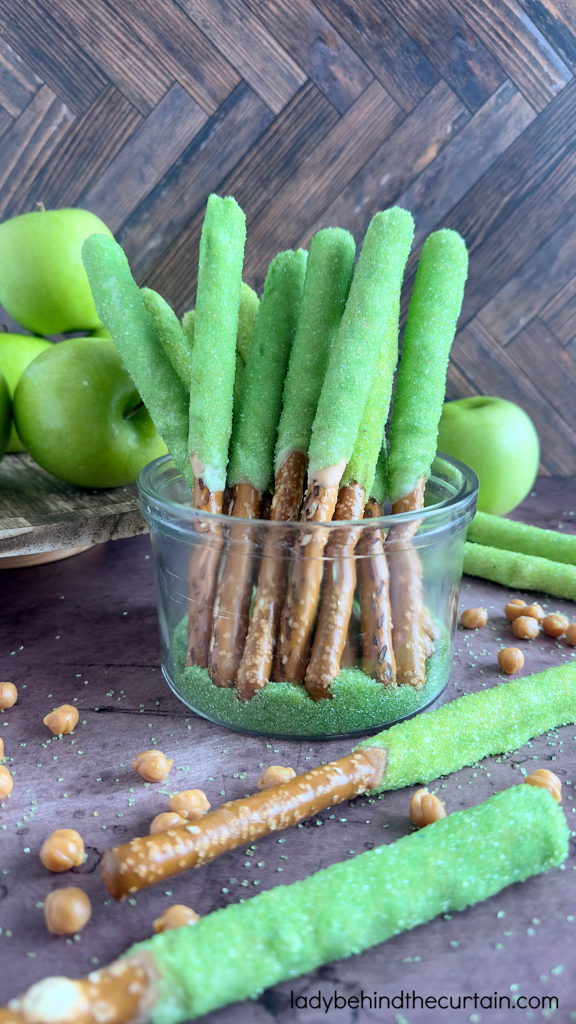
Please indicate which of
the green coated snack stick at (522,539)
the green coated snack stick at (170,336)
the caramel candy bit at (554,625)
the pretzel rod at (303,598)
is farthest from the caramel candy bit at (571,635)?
the green coated snack stick at (170,336)

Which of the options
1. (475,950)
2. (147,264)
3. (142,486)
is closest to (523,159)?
(147,264)

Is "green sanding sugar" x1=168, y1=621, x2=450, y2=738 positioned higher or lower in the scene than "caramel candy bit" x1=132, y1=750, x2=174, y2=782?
higher

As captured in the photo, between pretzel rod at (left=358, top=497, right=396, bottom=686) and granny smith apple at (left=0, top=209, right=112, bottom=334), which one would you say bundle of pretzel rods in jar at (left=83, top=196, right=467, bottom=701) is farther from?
granny smith apple at (left=0, top=209, right=112, bottom=334)

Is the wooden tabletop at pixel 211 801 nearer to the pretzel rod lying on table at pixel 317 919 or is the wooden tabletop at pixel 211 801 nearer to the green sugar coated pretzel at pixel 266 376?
the pretzel rod lying on table at pixel 317 919

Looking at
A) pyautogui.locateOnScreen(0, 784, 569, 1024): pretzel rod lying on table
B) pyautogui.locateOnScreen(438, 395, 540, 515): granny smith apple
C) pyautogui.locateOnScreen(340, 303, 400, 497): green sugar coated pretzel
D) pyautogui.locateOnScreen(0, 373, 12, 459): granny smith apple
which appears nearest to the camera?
pyautogui.locateOnScreen(0, 784, 569, 1024): pretzel rod lying on table

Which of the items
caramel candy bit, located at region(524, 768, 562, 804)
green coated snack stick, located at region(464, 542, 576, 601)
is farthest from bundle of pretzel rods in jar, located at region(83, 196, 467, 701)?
green coated snack stick, located at region(464, 542, 576, 601)

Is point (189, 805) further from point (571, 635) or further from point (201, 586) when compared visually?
point (571, 635)
